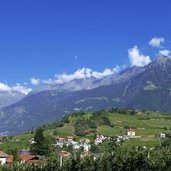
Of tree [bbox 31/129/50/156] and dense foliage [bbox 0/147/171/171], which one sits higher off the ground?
tree [bbox 31/129/50/156]

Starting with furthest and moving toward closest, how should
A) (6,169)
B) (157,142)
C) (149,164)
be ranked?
1. (157,142)
2. (6,169)
3. (149,164)

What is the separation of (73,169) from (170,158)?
541 inches

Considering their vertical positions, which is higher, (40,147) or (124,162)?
(40,147)

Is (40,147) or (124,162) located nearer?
(124,162)

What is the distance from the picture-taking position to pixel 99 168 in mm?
60469

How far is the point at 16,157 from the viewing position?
4402 inches

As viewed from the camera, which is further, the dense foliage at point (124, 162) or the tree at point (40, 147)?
the tree at point (40, 147)

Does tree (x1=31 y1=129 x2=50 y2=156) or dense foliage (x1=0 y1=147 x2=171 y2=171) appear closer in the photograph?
dense foliage (x1=0 y1=147 x2=171 y2=171)

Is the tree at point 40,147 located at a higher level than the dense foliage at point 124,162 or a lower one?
higher

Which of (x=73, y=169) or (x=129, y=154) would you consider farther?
(x=73, y=169)

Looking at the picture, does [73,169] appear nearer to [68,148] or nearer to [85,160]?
[85,160]

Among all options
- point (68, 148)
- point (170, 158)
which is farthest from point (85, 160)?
point (68, 148)

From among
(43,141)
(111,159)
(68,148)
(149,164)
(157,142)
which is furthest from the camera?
(157,142)

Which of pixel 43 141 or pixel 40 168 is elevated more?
pixel 43 141
